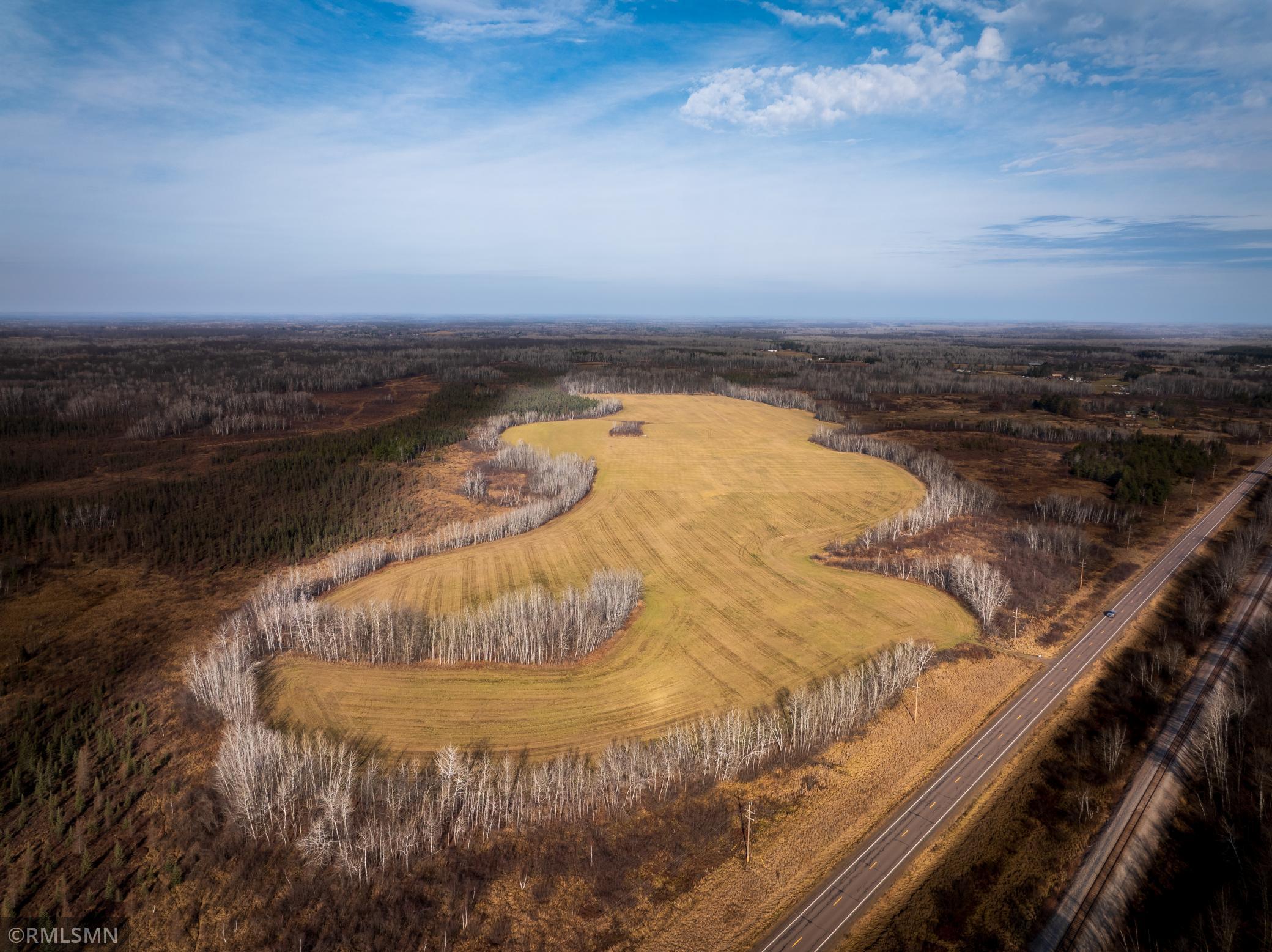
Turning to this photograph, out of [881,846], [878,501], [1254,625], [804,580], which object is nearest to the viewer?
[881,846]

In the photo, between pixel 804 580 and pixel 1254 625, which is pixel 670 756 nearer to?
pixel 804 580

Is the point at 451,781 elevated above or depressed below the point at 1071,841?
above

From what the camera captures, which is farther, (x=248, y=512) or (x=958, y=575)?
(x=248, y=512)

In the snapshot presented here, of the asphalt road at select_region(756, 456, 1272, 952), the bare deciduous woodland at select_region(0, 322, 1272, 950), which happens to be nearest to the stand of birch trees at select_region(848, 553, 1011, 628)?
the bare deciduous woodland at select_region(0, 322, 1272, 950)

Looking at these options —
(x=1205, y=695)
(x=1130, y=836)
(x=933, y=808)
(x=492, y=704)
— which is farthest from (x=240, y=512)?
(x=1205, y=695)

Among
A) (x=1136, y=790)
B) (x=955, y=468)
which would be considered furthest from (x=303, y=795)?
(x=955, y=468)

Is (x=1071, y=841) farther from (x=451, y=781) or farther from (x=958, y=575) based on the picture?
→ (x=451, y=781)

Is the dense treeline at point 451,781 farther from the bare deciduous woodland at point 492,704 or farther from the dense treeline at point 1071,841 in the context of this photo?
the dense treeline at point 1071,841
